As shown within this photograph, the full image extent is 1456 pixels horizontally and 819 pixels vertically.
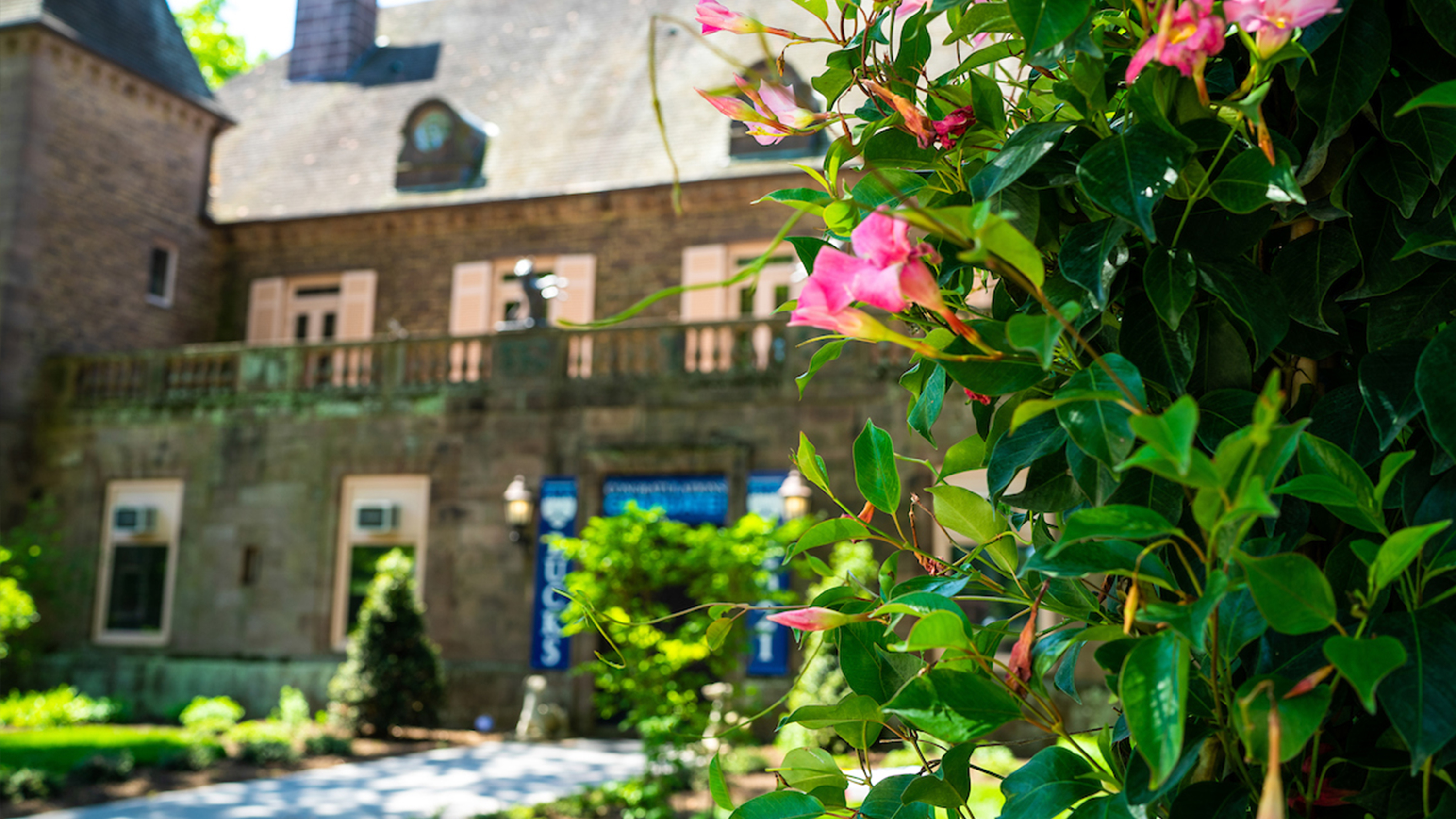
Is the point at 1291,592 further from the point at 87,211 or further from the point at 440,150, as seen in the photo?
the point at 87,211

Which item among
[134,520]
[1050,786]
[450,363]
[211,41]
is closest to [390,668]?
[450,363]

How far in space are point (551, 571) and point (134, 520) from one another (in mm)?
7436

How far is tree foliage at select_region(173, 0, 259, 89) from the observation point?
31156 millimetres

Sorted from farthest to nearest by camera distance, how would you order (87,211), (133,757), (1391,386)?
(87,211), (133,757), (1391,386)

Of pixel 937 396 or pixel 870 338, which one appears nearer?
pixel 870 338

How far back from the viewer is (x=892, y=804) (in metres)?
0.99

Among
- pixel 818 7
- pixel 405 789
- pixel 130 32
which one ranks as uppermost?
pixel 130 32

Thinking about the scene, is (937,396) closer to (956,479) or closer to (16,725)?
(956,479)

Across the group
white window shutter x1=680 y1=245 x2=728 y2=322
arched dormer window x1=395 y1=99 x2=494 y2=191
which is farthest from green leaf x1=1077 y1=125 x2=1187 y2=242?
arched dormer window x1=395 y1=99 x2=494 y2=191

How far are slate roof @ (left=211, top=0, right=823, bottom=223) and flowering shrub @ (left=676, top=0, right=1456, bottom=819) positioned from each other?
17.0 meters

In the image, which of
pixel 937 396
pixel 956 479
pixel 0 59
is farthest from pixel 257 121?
pixel 937 396

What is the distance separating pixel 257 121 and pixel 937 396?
25952 mm

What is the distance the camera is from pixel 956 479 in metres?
12.9

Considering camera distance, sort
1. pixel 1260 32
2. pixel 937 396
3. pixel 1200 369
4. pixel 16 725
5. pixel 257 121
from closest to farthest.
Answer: pixel 1260 32
pixel 1200 369
pixel 937 396
pixel 16 725
pixel 257 121
